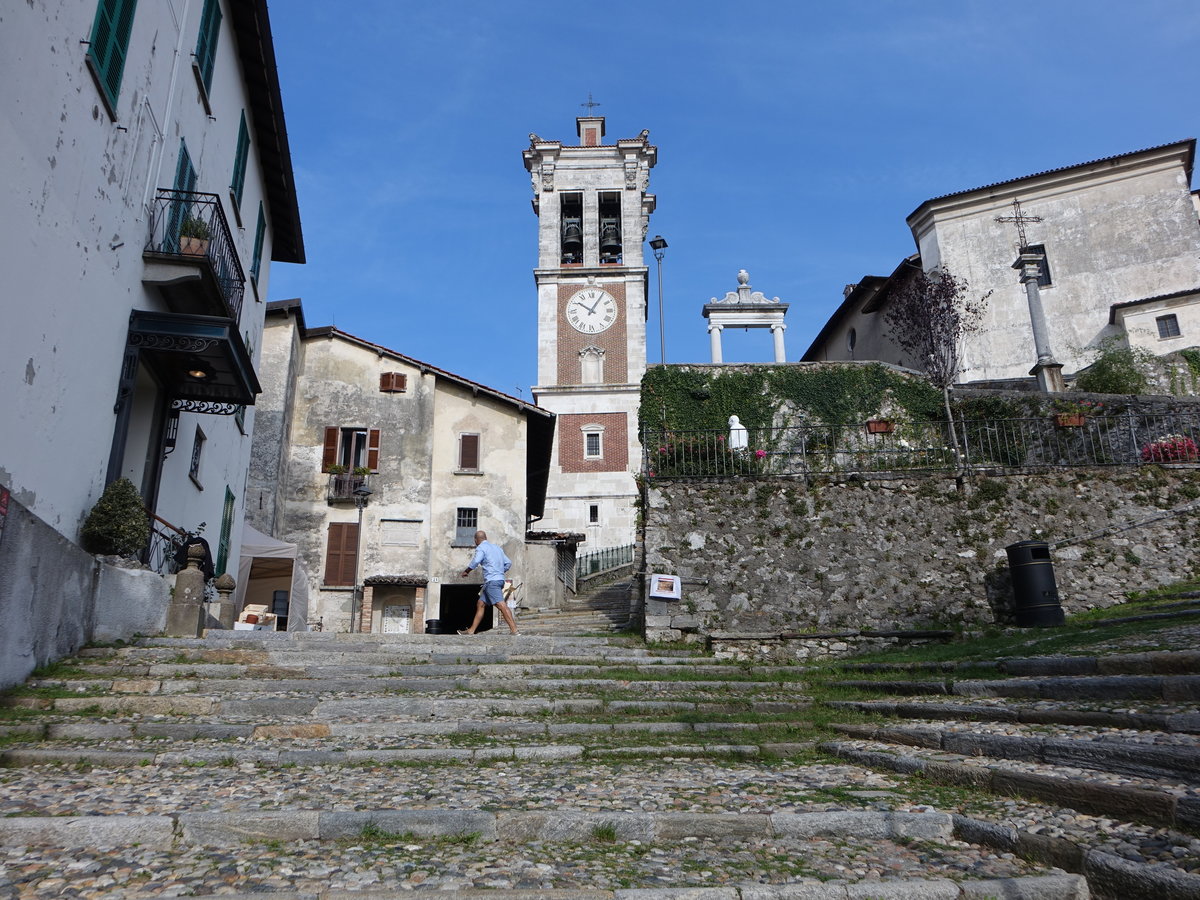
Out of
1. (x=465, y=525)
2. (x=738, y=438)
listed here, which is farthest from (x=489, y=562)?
(x=465, y=525)

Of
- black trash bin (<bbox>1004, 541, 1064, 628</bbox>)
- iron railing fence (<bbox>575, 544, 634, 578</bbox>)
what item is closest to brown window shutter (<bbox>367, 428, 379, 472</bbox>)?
iron railing fence (<bbox>575, 544, 634, 578</bbox>)

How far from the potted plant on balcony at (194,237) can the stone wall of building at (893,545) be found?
289 inches

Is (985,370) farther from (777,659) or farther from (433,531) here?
(777,659)

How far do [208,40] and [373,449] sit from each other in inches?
567

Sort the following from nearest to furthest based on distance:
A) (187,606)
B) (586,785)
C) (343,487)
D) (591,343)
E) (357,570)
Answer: (586,785), (187,606), (357,570), (343,487), (591,343)

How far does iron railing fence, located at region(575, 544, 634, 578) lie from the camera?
3152cm

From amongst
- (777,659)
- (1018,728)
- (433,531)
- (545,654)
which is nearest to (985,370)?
(433,531)

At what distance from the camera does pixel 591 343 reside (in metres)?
40.2

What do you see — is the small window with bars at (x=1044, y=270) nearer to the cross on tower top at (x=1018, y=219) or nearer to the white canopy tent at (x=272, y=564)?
the cross on tower top at (x=1018, y=219)

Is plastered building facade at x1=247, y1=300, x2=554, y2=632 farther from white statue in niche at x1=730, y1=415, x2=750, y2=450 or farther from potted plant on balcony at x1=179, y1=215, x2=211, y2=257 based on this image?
potted plant on balcony at x1=179, y1=215, x2=211, y2=257

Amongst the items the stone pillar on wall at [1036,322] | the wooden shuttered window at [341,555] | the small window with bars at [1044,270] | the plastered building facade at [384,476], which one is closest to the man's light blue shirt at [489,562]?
the plastered building facade at [384,476]

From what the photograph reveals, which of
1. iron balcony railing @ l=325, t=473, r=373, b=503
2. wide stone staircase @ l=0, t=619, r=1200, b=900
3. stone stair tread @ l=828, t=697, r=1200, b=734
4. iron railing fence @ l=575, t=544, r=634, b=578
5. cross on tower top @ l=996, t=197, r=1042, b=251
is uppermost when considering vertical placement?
cross on tower top @ l=996, t=197, r=1042, b=251

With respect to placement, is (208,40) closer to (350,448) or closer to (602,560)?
(350,448)

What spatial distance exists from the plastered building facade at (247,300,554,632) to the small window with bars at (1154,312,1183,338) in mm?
19930
